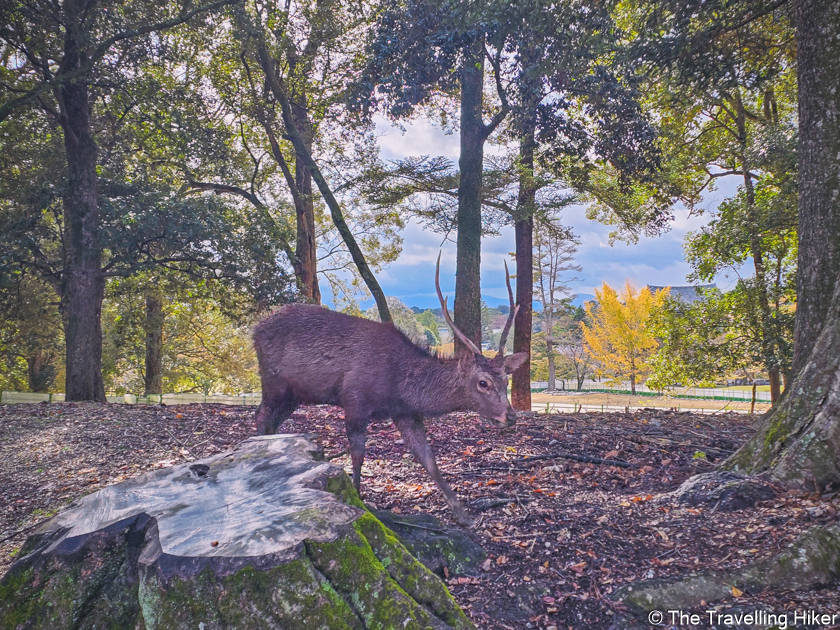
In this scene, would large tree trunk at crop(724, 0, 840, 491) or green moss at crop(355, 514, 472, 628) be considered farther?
large tree trunk at crop(724, 0, 840, 491)

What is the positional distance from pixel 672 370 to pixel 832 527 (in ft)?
36.9

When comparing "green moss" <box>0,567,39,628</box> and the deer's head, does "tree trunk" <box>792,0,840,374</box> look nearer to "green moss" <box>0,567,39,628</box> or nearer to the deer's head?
the deer's head

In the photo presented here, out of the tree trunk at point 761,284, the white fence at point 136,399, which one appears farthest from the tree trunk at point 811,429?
the white fence at point 136,399

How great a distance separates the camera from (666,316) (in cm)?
1348

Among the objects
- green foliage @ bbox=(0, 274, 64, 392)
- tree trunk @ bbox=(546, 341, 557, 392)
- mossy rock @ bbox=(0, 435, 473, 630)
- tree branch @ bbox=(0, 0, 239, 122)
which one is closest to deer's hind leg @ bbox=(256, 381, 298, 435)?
mossy rock @ bbox=(0, 435, 473, 630)

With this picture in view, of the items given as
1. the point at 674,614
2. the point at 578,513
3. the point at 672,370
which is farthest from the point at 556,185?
the point at 674,614

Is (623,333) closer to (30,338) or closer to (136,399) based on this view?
(136,399)

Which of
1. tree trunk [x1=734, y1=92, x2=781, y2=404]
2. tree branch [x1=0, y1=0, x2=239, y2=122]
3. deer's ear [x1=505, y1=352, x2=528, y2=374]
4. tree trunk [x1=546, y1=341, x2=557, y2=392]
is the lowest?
tree trunk [x1=546, y1=341, x2=557, y2=392]

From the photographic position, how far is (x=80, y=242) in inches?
440

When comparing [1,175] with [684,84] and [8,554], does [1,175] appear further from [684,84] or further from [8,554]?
[684,84]

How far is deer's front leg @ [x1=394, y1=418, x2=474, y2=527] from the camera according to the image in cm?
420

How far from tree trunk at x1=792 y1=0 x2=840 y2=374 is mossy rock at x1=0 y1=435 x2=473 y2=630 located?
14.2 ft

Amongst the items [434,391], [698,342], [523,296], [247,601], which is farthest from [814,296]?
[698,342]

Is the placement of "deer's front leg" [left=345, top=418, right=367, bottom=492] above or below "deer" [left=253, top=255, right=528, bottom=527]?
below
